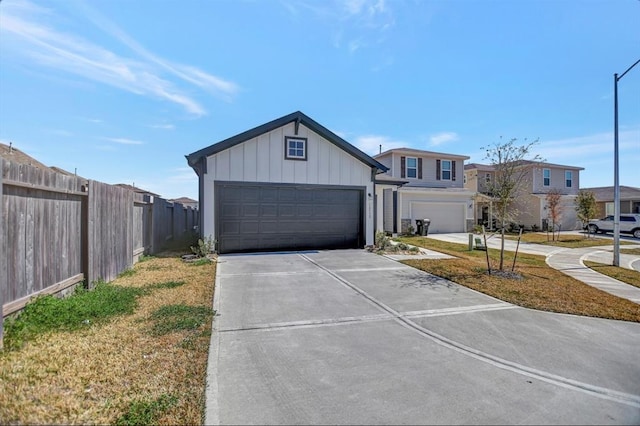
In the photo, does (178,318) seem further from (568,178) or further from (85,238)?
(568,178)

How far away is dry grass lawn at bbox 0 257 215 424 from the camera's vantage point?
243cm

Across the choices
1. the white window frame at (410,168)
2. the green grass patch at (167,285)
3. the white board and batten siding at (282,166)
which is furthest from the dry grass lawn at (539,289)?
the white window frame at (410,168)

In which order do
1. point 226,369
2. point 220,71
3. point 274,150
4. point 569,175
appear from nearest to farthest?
point 226,369, point 220,71, point 274,150, point 569,175

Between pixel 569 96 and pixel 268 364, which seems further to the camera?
pixel 569 96

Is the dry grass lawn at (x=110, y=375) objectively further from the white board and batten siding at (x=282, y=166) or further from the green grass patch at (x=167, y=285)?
the white board and batten siding at (x=282, y=166)

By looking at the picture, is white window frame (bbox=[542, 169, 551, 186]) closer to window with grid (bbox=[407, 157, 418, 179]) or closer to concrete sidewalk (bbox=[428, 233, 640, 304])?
window with grid (bbox=[407, 157, 418, 179])

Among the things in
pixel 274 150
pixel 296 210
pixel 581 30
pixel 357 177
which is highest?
pixel 581 30

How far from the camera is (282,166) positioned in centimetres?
1184

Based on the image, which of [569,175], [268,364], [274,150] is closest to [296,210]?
[274,150]

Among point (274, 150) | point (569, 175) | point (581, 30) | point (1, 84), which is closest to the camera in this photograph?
point (1, 84)

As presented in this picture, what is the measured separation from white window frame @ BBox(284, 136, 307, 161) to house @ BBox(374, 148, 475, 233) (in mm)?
9174

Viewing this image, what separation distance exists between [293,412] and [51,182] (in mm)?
5039

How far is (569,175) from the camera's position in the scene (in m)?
27.7

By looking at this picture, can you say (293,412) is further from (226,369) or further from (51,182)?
(51,182)
